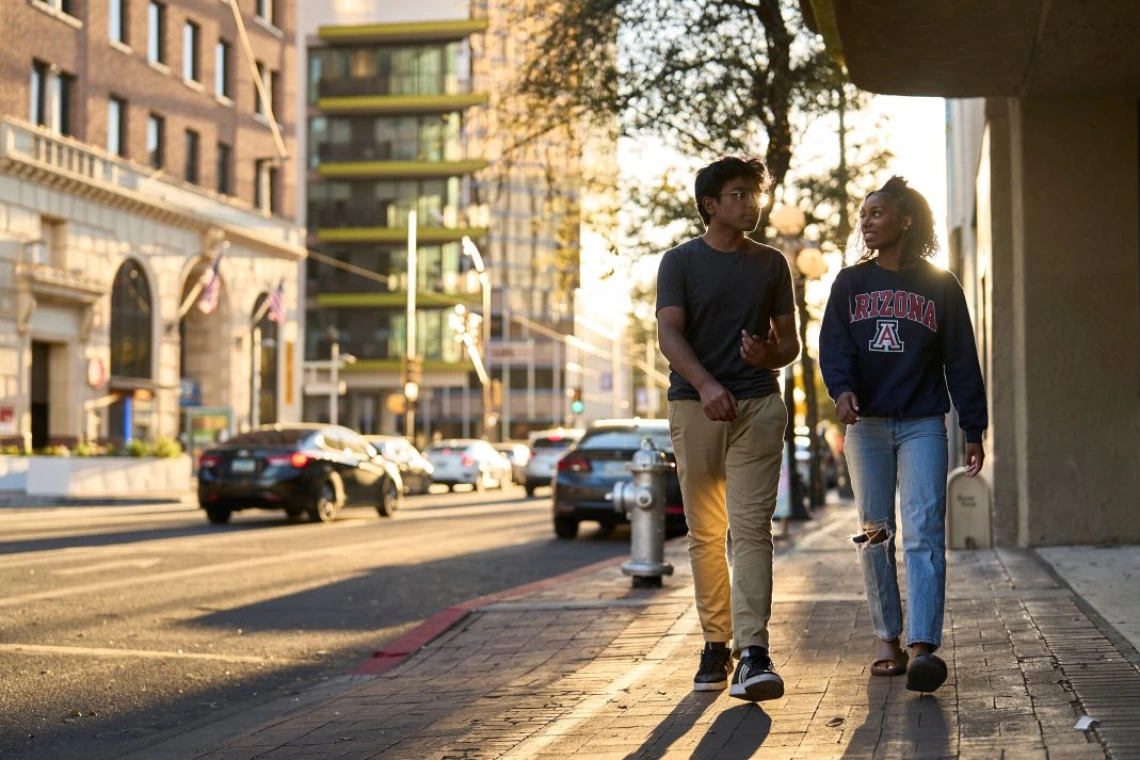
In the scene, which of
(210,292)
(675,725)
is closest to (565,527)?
(675,725)

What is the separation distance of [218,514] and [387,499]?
2.94 meters

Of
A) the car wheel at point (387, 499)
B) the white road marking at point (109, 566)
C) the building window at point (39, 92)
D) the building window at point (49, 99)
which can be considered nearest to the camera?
the white road marking at point (109, 566)

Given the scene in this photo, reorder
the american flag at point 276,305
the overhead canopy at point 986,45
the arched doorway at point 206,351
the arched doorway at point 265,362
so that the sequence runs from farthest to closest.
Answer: the arched doorway at point 265,362
the arched doorway at point 206,351
the american flag at point 276,305
the overhead canopy at point 986,45

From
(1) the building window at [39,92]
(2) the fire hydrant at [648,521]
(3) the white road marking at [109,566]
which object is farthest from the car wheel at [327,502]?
(1) the building window at [39,92]

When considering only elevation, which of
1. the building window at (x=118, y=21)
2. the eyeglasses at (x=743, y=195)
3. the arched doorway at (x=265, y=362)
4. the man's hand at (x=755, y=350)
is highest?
the building window at (x=118, y=21)

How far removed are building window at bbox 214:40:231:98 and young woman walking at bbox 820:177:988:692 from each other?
43.0m

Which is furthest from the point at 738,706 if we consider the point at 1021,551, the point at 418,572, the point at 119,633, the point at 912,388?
the point at 418,572

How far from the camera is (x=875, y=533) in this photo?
621cm

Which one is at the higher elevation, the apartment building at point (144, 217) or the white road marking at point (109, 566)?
the apartment building at point (144, 217)

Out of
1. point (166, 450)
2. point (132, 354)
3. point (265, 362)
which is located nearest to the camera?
point (166, 450)

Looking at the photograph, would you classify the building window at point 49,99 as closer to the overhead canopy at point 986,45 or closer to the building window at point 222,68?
the building window at point 222,68

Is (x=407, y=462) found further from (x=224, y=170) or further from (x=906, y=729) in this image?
(x=906, y=729)

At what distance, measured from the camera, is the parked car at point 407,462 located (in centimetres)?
3566

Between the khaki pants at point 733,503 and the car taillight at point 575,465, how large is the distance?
12.7m
